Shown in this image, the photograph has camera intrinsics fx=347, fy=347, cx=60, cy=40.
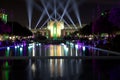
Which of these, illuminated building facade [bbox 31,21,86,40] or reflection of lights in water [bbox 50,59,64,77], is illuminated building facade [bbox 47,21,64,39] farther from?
reflection of lights in water [bbox 50,59,64,77]

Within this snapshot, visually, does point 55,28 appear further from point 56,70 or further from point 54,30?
point 56,70

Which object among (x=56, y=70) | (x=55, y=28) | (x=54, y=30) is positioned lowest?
(x=56, y=70)

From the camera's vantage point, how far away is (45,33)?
189 meters

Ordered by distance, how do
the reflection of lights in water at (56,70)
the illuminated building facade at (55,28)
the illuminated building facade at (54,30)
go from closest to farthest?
the reflection of lights in water at (56,70)
the illuminated building facade at (54,30)
the illuminated building facade at (55,28)

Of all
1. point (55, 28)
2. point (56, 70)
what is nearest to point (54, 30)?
point (55, 28)

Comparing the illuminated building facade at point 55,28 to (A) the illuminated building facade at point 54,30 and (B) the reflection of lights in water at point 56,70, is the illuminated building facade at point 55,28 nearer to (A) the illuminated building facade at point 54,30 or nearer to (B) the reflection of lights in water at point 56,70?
(A) the illuminated building facade at point 54,30

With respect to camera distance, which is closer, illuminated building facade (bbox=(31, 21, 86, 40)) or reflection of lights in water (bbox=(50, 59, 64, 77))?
reflection of lights in water (bbox=(50, 59, 64, 77))

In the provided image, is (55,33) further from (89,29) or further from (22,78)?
(22,78)

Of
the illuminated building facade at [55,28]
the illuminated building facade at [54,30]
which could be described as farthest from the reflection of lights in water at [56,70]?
the illuminated building facade at [55,28]

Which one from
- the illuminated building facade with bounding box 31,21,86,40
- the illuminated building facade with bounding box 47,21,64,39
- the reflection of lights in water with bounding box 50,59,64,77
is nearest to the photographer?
the reflection of lights in water with bounding box 50,59,64,77

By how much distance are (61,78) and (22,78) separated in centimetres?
144

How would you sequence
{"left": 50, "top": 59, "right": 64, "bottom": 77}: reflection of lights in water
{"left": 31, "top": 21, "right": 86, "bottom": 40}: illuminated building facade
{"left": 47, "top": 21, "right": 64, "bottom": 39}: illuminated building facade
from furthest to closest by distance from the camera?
{"left": 47, "top": 21, "right": 64, "bottom": 39}: illuminated building facade < {"left": 31, "top": 21, "right": 86, "bottom": 40}: illuminated building facade < {"left": 50, "top": 59, "right": 64, "bottom": 77}: reflection of lights in water

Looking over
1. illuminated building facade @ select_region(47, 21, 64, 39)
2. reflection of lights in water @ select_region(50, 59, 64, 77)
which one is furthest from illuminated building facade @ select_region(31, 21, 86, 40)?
reflection of lights in water @ select_region(50, 59, 64, 77)

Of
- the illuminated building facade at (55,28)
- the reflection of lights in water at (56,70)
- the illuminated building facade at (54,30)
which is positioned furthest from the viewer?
the illuminated building facade at (55,28)
